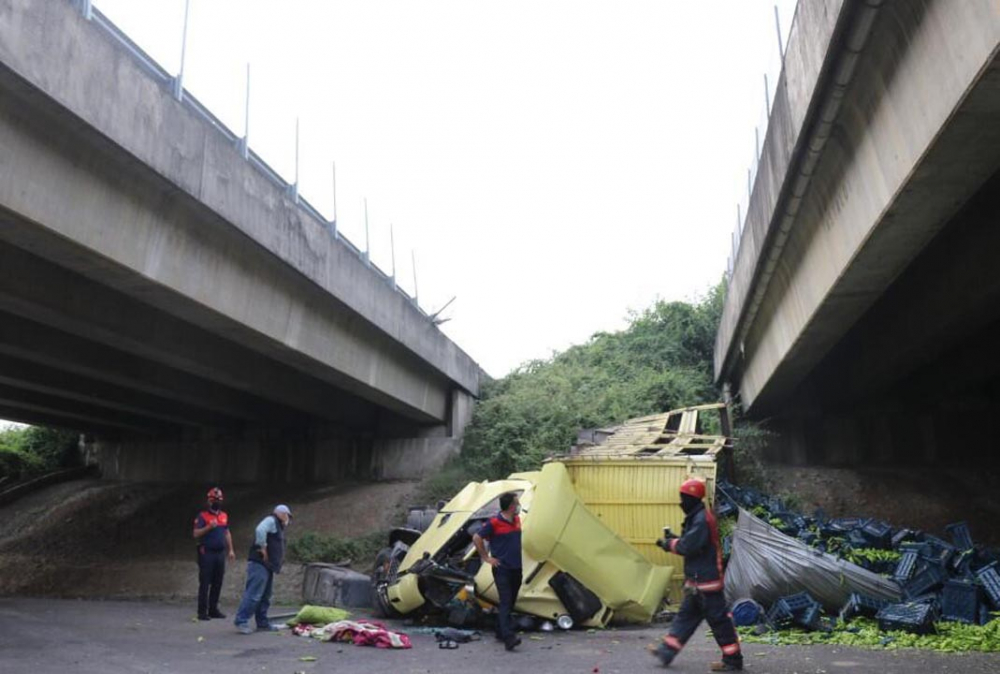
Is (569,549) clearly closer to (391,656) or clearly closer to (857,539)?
(391,656)

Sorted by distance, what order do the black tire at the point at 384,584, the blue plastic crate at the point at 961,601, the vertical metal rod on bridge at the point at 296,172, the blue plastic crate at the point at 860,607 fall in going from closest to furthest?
1. the blue plastic crate at the point at 961,601
2. the blue plastic crate at the point at 860,607
3. the black tire at the point at 384,584
4. the vertical metal rod on bridge at the point at 296,172

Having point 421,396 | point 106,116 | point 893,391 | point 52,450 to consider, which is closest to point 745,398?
point 893,391

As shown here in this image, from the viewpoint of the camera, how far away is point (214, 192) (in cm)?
978

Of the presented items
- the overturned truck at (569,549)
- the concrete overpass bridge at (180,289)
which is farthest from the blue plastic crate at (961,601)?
the concrete overpass bridge at (180,289)

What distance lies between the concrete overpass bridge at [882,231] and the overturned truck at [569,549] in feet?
11.4

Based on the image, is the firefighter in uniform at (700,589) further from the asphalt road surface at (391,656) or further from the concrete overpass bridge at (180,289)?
the concrete overpass bridge at (180,289)

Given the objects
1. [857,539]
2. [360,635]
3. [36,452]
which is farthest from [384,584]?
[36,452]

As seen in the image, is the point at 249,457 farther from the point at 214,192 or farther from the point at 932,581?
the point at 932,581

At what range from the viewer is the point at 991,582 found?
8.09m

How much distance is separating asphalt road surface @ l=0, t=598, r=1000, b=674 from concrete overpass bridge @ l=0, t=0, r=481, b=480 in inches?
168

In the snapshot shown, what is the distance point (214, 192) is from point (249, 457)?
14793 millimetres

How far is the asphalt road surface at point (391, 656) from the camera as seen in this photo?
6.48 metres

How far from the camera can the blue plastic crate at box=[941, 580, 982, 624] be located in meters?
7.73

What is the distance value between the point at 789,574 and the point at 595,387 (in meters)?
12.8
